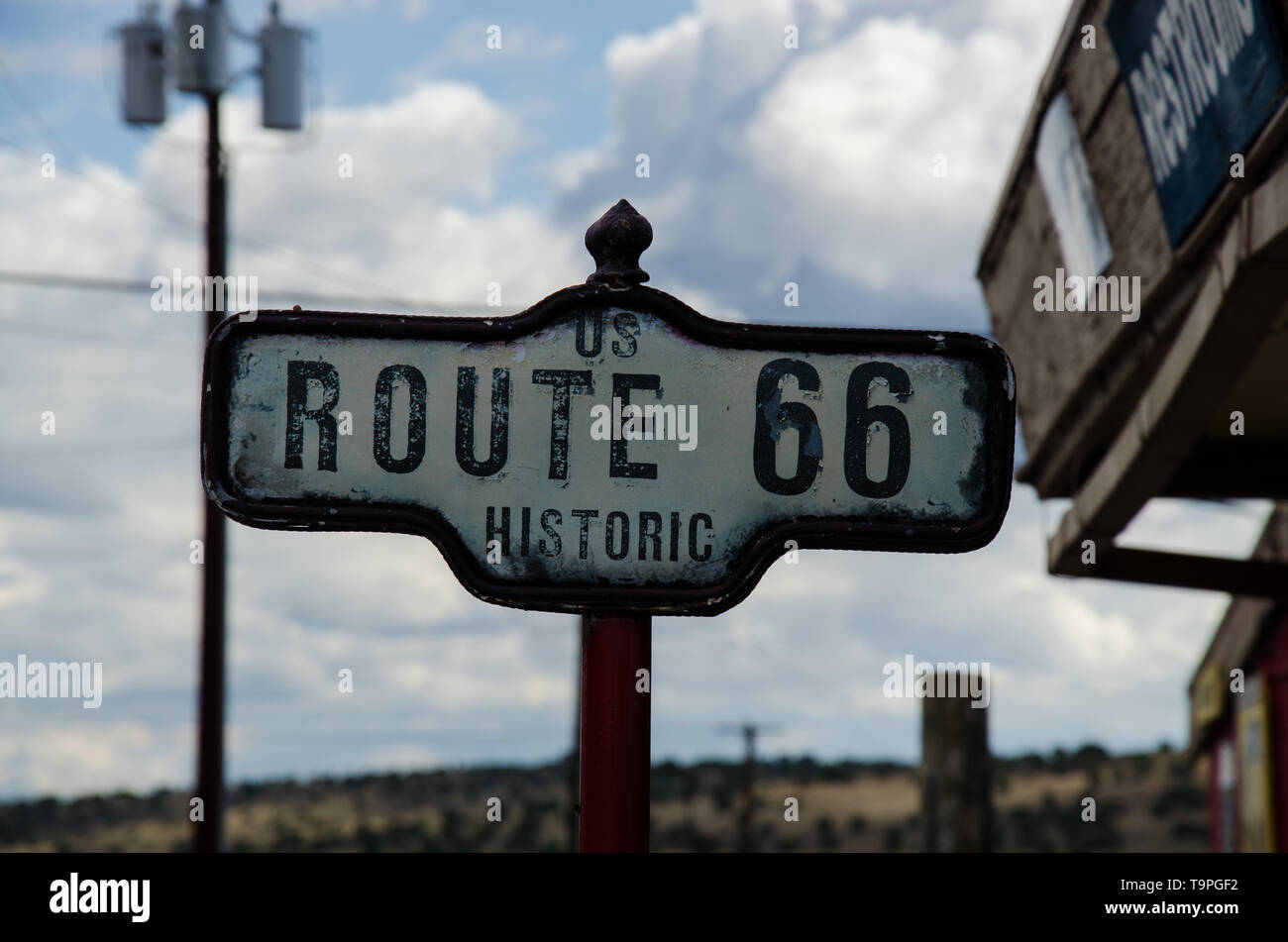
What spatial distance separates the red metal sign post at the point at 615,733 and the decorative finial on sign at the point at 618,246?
24.2 inches

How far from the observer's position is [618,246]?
9.12ft

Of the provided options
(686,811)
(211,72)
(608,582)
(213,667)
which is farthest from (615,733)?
(686,811)

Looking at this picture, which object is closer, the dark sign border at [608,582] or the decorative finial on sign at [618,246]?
the dark sign border at [608,582]

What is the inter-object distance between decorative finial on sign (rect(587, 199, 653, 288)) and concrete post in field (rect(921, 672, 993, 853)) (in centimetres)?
756

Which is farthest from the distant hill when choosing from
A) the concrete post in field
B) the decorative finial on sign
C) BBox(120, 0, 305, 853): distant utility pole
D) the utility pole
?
the decorative finial on sign

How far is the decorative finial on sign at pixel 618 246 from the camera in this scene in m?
2.76

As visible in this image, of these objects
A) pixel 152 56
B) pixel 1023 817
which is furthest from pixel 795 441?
pixel 1023 817

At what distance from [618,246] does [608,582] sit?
2.05 ft

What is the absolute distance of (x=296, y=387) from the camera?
2660mm

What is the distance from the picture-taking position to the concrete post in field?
9961mm

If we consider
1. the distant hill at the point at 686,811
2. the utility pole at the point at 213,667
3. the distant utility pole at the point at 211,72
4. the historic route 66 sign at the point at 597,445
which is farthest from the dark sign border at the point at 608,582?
the distant hill at the point at 686,811

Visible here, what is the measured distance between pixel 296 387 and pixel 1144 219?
14.0 ft

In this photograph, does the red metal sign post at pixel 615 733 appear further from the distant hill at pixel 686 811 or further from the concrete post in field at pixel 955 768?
the distant hill at pixel 686 811
